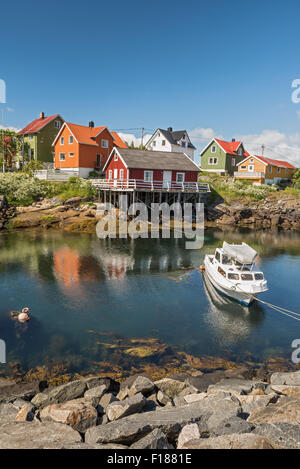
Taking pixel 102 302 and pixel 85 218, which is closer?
pixel 102 302

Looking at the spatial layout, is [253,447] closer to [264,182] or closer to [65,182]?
[65,182]

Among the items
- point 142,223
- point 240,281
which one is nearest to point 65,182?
point 142,223

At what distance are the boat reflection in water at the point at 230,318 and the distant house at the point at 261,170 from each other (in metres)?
46.5

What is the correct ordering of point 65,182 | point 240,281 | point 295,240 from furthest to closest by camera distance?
point 65,182
point 295,240
point 240,281

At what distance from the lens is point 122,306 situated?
18.7 meters

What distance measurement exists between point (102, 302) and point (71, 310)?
2.08 m

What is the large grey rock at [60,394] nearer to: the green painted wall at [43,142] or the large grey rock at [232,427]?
the large grey rock at [232,427]

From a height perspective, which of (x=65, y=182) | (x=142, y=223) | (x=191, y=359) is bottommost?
(x=191, y=359)

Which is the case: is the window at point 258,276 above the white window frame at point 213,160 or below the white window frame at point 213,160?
below

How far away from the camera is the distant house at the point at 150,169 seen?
44.3 meters

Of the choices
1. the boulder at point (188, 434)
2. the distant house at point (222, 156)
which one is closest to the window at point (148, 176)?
the distant house at point (222, 156)

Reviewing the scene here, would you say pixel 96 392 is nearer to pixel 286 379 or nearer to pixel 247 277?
pixel 286 379

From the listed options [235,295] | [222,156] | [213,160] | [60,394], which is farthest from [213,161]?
[60,394]
